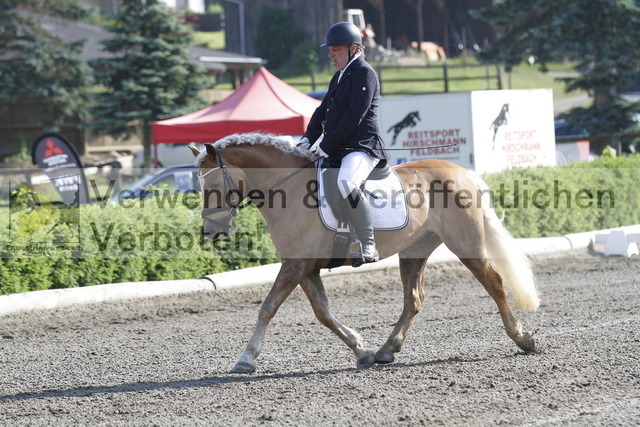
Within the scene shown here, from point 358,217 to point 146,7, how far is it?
2310 cm

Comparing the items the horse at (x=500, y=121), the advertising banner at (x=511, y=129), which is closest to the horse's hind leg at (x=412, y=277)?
the advertising banner at (x=511, y=129)

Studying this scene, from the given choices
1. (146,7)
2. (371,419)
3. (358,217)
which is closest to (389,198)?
(358,217)

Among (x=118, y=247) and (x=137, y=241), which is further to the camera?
(x=137, y=241)

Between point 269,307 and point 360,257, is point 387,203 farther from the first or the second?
point 269,307

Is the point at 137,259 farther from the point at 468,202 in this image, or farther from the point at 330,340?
the point at 468,202

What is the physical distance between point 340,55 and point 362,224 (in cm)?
139

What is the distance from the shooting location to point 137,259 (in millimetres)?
10789

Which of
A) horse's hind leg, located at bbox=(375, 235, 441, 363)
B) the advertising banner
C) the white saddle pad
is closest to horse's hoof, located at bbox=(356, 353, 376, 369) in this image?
horse's hind leg, located at bbox=(375, 235, 441, 363)

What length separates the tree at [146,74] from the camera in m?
27.7

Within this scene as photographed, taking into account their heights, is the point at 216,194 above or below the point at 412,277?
above

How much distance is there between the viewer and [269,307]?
6.71 m

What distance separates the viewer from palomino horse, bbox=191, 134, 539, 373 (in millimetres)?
6727

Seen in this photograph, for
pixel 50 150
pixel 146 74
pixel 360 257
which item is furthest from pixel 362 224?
pixel 146 74

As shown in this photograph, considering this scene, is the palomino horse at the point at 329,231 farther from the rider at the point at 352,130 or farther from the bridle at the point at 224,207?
the rider at the point at 352,130
